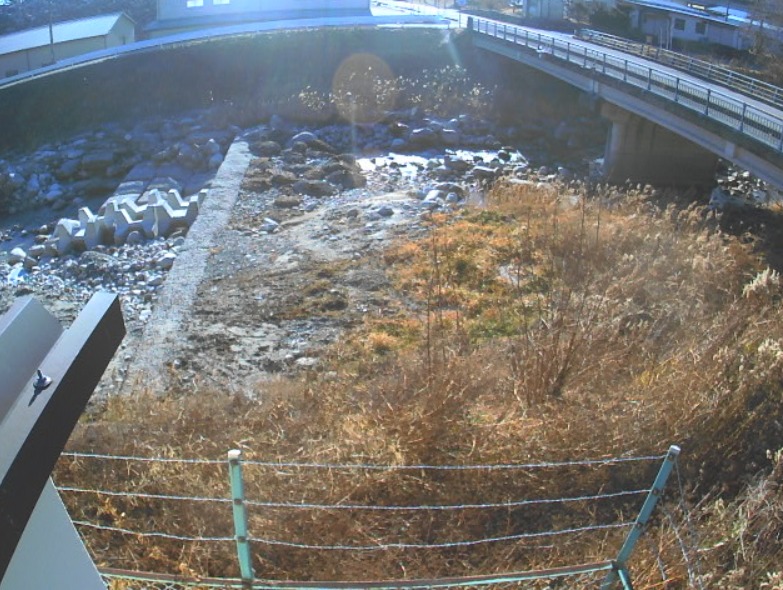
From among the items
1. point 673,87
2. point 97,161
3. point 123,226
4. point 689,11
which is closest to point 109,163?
point 97,161

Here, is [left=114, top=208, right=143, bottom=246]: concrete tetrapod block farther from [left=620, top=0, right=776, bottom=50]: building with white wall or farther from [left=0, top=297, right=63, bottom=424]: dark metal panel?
[left=620, top=0, right=776, bottom=50]: building with white wall

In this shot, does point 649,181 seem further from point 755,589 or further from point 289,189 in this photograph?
point 755,589

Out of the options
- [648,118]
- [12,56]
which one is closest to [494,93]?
[648,118]

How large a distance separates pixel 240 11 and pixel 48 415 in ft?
158

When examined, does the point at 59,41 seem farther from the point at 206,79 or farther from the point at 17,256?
the point at 17,256

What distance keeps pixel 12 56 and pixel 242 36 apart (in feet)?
38.4

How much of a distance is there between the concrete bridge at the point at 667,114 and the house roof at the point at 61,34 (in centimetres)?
2324

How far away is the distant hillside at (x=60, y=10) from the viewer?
52906mm

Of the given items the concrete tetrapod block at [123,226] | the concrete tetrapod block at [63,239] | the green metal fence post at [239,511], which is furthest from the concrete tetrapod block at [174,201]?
the green metal fence post at [239,511]

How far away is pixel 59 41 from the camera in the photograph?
134ft

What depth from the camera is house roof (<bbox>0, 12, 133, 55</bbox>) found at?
40250mm

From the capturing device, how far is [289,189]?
21.6m

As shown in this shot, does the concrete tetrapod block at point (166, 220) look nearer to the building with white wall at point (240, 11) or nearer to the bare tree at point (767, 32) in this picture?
the bare tree at point (767, 32)

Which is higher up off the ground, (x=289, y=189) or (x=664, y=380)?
(x=664, y=380)
